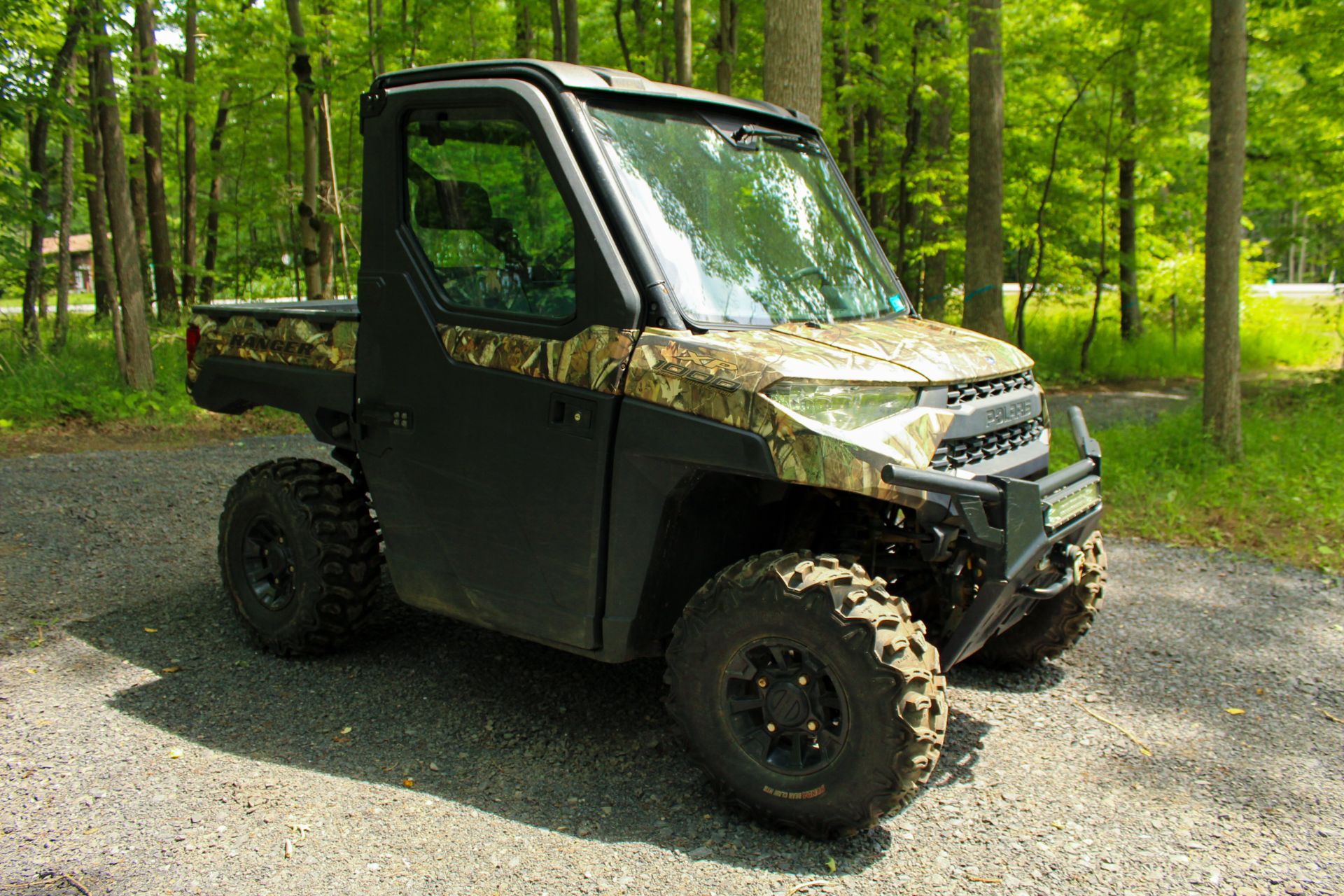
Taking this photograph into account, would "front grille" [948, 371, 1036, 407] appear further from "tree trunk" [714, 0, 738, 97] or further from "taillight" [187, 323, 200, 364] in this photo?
"tree trunk" [714, 0, 738, 97]

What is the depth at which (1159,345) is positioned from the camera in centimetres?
1619

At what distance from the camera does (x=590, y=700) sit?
4156mm

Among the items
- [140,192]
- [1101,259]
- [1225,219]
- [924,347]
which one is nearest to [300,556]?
[924,347]

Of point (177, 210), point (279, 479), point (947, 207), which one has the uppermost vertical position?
point (177, 210)

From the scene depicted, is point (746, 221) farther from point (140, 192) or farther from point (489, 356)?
point (140, 192)

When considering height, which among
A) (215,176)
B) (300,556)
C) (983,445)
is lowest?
(300,556)

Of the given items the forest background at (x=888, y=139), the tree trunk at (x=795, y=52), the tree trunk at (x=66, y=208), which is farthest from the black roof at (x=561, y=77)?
the tree trunk at (x=66, y=208)

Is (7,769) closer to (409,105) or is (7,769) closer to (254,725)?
(254,725)

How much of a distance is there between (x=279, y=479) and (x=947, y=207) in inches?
476

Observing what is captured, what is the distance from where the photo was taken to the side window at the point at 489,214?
3418 mm

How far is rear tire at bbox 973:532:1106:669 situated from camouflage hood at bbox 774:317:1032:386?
965mm

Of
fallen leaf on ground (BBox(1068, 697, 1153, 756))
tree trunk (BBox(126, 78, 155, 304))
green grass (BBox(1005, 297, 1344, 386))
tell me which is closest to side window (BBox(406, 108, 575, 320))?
fallen leaf on ground (BBox(1068, 697, 1153, 756))

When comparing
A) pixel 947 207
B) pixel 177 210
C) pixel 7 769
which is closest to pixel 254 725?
pixel 7 769

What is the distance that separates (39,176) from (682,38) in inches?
286
